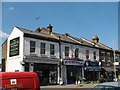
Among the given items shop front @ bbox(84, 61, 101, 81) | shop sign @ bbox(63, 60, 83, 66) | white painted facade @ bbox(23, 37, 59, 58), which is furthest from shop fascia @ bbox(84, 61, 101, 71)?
white painted facade @ bbox(23, 37, 59, 58)

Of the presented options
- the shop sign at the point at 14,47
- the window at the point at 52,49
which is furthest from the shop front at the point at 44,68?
the shop sign at the point at 14,47

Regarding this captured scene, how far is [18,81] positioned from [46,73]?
1726cm

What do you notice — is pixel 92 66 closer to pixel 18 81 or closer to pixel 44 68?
pixel 44 68

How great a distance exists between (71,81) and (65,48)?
5271 millimetres

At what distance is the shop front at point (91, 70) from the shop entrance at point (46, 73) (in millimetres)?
6742

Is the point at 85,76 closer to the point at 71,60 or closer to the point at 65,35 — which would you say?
the point at 71,60

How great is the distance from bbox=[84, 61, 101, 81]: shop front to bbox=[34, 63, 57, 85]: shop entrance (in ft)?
22.1

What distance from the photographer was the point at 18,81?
285 inches

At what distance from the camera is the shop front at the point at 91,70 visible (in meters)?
30.1

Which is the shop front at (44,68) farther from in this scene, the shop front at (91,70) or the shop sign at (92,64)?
the shop sign at (92,64)

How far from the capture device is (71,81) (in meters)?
27.2

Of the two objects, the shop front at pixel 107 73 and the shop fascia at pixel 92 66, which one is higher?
the shop fascia at pixel 92 66

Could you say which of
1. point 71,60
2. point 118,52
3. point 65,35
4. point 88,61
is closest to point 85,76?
point 88,61

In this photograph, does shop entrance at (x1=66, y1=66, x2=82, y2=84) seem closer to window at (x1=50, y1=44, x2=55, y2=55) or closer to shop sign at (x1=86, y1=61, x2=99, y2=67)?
shop sign at (x1=86, y1=61, x2=99, y2=67)
